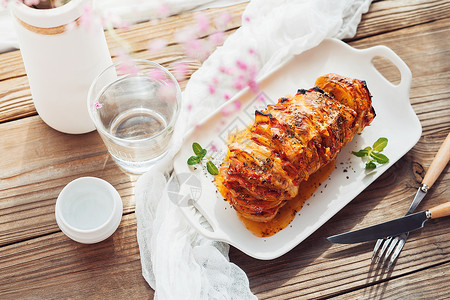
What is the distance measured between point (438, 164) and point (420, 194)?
126 mm

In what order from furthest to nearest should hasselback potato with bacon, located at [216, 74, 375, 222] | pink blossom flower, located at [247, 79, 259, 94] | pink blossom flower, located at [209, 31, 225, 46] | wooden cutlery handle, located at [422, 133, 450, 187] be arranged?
pink blossom flower, located at [209, 31, 225, 46], pink blossom flower, located at [247, 79, 259, 94], wooden cutlery handle, located at [422, 133, 450, 187], hasselback potato with bacon, located at [216, 74, 375, 222]

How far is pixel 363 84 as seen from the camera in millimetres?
1701

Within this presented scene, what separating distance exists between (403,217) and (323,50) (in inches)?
26.2

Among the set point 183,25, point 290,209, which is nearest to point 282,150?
point 290,209

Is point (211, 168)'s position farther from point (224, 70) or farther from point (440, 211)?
point (440, 211)

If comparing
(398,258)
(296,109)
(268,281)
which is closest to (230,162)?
(296,109)

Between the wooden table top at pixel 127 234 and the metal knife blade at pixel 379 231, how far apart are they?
39mm

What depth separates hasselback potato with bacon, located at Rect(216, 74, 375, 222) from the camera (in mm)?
1536

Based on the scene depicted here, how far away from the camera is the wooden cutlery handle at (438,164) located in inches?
68.6

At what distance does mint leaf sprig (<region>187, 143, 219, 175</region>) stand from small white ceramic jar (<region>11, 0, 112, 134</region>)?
367 millimetres

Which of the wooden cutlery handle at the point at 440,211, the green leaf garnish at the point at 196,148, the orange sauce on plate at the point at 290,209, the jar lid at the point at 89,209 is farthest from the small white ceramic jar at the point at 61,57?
Answer: the wooden cutlery handle at the point at 440,211

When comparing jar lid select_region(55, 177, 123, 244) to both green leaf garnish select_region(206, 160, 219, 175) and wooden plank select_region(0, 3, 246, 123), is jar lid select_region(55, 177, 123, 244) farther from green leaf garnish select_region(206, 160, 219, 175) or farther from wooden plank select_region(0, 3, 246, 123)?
wooden plank select_region(0, 3, 246, 123)

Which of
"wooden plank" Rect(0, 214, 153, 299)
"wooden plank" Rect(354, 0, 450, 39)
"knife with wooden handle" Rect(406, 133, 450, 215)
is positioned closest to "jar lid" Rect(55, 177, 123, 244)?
"wooden plank" Rect(0, 214, 153, 299)

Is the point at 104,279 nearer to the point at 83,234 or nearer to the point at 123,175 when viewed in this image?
the point at 83,234
